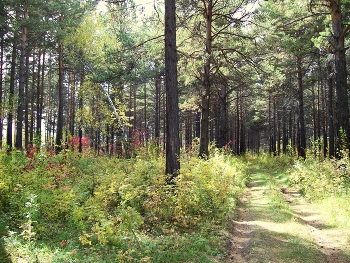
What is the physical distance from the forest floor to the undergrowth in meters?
0.49

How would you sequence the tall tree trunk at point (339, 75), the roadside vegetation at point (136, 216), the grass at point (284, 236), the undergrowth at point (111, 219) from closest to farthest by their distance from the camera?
the undergrowth at point (111, 219) → the roadside vegetation at point (136, 216) → the grass at point (284, 236) → the tall tree trunk at point (339, 75)

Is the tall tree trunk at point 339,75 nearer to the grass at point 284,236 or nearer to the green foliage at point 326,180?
the green foliage at point 326,180

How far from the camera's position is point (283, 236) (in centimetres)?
571

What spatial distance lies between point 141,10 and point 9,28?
15049mm

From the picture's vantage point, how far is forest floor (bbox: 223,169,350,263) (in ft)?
15.9

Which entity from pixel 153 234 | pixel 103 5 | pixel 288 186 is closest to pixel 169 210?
pixel 153 234

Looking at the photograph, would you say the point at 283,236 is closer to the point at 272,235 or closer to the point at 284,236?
the point at 284,236

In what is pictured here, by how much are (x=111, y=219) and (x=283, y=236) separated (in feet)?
11.8

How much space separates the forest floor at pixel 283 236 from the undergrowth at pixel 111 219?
0.49 m

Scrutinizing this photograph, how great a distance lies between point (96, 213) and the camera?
17.4 ft

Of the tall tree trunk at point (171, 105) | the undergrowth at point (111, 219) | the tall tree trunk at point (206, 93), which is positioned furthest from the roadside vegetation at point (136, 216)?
the tall tree trunk at point (206, 93)

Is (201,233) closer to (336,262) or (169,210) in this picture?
(169,210)

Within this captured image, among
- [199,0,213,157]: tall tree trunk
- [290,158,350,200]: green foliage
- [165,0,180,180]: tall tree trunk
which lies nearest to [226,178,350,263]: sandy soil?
[290,158,350,200]: green foliage

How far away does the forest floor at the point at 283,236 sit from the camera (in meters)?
4.84
